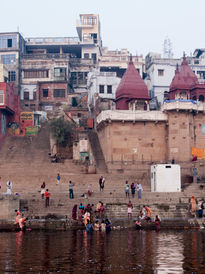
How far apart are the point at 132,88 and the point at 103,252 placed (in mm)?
34209

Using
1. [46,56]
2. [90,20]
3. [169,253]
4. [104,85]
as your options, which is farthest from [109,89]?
[169,253]

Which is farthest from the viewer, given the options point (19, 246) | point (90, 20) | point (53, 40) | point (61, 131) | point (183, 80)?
point (90, 20)

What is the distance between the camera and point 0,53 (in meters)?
71.6

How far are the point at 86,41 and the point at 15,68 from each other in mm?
13304

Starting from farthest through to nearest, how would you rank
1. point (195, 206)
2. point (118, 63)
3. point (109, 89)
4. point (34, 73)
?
1. point (118, 63)
2. point (34, 73)
3. point (109, 89)
4. point (195, 206)

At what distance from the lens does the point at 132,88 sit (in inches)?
2015

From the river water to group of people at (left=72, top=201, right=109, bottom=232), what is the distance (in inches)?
30.1

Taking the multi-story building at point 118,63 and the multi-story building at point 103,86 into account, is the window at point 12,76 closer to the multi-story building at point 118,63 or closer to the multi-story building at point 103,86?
the multi-story building at point 118,63

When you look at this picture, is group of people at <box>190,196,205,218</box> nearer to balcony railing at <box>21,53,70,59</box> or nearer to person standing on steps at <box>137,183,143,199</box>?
person standing on steps at <box>137,183,143,199</box>

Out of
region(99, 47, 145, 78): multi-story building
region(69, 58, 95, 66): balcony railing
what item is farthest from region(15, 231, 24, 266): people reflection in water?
region(69, 58, 95, 66): balcony railing

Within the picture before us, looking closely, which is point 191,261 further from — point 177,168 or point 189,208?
point 177,168

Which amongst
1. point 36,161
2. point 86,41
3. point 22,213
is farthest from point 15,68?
point 22,213

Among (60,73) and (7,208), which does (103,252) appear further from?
(60,73)

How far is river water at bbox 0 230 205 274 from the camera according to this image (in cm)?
1523
